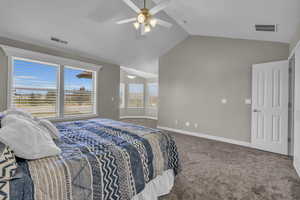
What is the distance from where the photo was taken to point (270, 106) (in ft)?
11.0

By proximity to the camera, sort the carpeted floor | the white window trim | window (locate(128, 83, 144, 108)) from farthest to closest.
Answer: window (locate(128, 83, 144, 108))
the white window trim
the carpeted floor

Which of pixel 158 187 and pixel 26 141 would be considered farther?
pixel 158 187

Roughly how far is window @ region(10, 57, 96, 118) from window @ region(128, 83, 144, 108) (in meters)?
3.87

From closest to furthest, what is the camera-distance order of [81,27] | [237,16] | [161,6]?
[161,6]
[237,16]
[81,27]

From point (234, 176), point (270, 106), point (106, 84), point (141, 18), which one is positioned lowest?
point (234, 176)

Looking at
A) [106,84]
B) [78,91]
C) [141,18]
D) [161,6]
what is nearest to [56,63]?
[78,91]

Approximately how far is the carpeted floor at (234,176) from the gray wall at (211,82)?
101 centimetres

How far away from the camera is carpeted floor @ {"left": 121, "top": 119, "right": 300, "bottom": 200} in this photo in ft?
6.11

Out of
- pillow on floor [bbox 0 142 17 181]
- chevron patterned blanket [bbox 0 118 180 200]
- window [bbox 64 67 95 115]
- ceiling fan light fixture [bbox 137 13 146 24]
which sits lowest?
chevron patterned blanket [bbox 0 118 180 200]

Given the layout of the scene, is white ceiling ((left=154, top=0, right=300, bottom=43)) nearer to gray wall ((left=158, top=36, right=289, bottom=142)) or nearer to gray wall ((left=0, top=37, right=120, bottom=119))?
gray wall ((left=158, top=36, right=289, bottom=142))

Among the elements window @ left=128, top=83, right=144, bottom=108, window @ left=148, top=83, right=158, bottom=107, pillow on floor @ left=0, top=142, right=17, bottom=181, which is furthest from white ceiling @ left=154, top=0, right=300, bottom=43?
window @ left=128, top=83, right=144, bottom=108

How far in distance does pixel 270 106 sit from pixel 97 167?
12.8 ft

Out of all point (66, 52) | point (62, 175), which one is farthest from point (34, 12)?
point (62, 175)

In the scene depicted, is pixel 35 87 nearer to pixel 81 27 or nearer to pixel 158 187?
pixel 81 27
